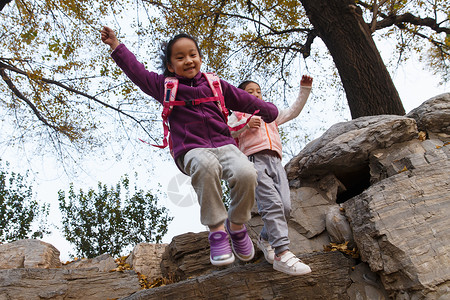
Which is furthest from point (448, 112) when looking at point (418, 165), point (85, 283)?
point (85, 283)

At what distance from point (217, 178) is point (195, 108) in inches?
24.2

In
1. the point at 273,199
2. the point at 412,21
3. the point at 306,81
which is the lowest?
the point at 273,199

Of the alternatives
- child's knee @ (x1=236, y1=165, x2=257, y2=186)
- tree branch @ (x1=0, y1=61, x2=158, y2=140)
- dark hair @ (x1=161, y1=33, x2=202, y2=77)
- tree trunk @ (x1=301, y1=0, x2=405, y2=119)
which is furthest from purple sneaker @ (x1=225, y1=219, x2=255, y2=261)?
tree branch @ (x1=0, y1=61, x2=158, y2=140)

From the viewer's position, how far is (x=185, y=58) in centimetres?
289

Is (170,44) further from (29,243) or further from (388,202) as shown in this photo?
(29,243)

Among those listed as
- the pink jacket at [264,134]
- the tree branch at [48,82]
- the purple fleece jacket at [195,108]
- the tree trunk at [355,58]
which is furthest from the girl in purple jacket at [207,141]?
the tree branch at [48,82]

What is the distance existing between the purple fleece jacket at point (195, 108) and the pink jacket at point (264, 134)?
0.34 meters

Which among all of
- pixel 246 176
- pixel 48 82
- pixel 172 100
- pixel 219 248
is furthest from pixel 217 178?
pixel 48 82

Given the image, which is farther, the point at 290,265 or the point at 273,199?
the point at 273,199

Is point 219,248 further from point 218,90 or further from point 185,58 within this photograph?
point 185,58

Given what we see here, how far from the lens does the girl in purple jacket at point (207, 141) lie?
2574 millimetres

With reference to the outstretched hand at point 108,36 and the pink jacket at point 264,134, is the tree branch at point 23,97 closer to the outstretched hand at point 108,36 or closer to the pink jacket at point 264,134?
the outstretched hand at point 108,36

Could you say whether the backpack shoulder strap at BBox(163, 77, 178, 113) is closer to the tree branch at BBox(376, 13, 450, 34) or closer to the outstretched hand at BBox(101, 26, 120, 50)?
the outstretched hand at BBox(101, 26, 120, 50)

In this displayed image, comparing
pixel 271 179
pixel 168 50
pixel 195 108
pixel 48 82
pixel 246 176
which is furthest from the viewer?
pixel 48 82
